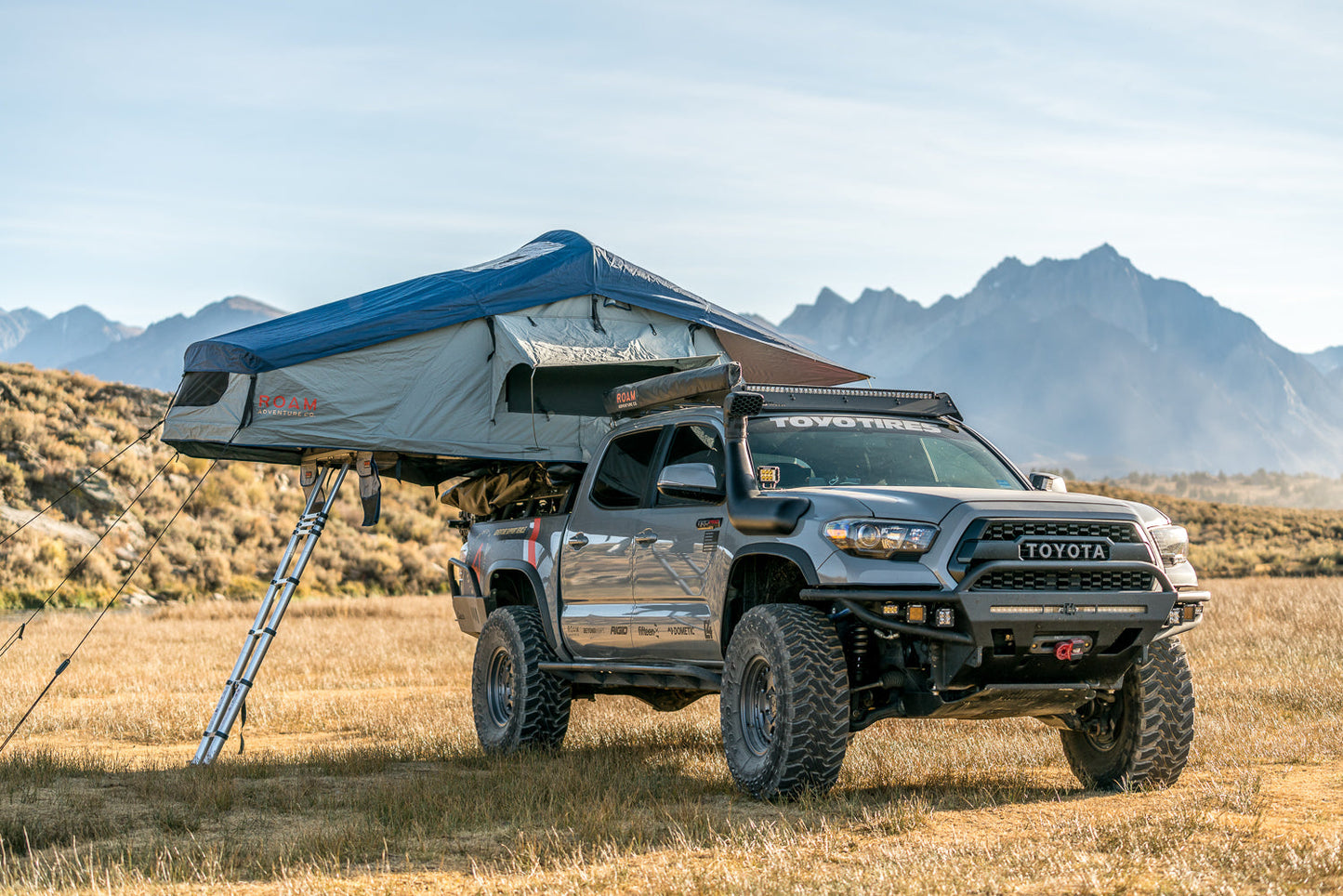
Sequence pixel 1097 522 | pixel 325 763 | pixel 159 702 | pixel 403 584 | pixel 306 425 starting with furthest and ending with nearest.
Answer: pixel 403 584
pixel 159 702
pixel 306 425
pixel 325 763
pixel 1097 522

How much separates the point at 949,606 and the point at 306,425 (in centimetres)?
574

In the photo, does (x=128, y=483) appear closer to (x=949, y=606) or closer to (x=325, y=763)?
(x=325, y=763)

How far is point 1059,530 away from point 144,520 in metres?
37.5

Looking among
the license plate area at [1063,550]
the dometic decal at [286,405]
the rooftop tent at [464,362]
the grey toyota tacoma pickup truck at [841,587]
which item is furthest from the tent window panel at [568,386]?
the license plate area at [1063,550]

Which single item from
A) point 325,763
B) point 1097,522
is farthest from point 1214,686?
point 325,763

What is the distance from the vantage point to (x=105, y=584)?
109ft

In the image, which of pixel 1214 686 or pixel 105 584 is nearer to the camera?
pixel 1214 686

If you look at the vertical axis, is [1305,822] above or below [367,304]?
below

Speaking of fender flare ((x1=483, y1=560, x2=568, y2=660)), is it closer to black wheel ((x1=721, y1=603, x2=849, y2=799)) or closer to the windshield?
the windshield

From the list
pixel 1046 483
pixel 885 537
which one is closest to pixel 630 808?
pixel 885 537

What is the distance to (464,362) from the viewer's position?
11766 mm

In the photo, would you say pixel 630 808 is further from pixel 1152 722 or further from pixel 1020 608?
pixel 1152 722

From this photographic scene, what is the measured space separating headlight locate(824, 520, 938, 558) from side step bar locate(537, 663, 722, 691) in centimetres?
163

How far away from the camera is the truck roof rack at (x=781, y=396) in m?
9.05
